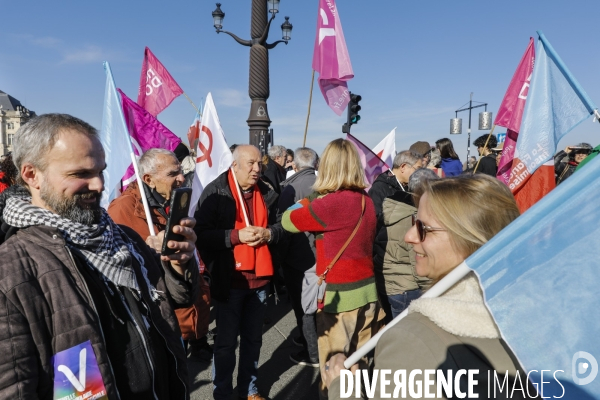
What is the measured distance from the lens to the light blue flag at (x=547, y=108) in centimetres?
312

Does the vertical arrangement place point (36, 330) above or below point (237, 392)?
above

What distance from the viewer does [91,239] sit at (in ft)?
5.05

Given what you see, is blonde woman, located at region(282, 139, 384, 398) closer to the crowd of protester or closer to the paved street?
the crowd of protester

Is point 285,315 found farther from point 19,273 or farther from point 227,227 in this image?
point 19,273

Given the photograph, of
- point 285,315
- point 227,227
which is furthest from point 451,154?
point 227,227

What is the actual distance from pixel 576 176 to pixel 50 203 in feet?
5.52

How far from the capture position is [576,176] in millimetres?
1114

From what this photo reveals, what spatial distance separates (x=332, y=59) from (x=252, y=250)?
133 inches

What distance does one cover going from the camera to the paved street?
355 cm

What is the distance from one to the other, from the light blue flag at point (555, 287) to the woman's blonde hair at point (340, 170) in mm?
1916

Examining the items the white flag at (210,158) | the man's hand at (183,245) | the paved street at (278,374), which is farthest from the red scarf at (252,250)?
the man's hand at (183,245)

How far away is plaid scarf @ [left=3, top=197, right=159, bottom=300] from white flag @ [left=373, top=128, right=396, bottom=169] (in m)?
4.69

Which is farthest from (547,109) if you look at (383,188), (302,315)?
(302,315)

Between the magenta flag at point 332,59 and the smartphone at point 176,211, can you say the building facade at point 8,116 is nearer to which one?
the magenta flag at point 332,59
